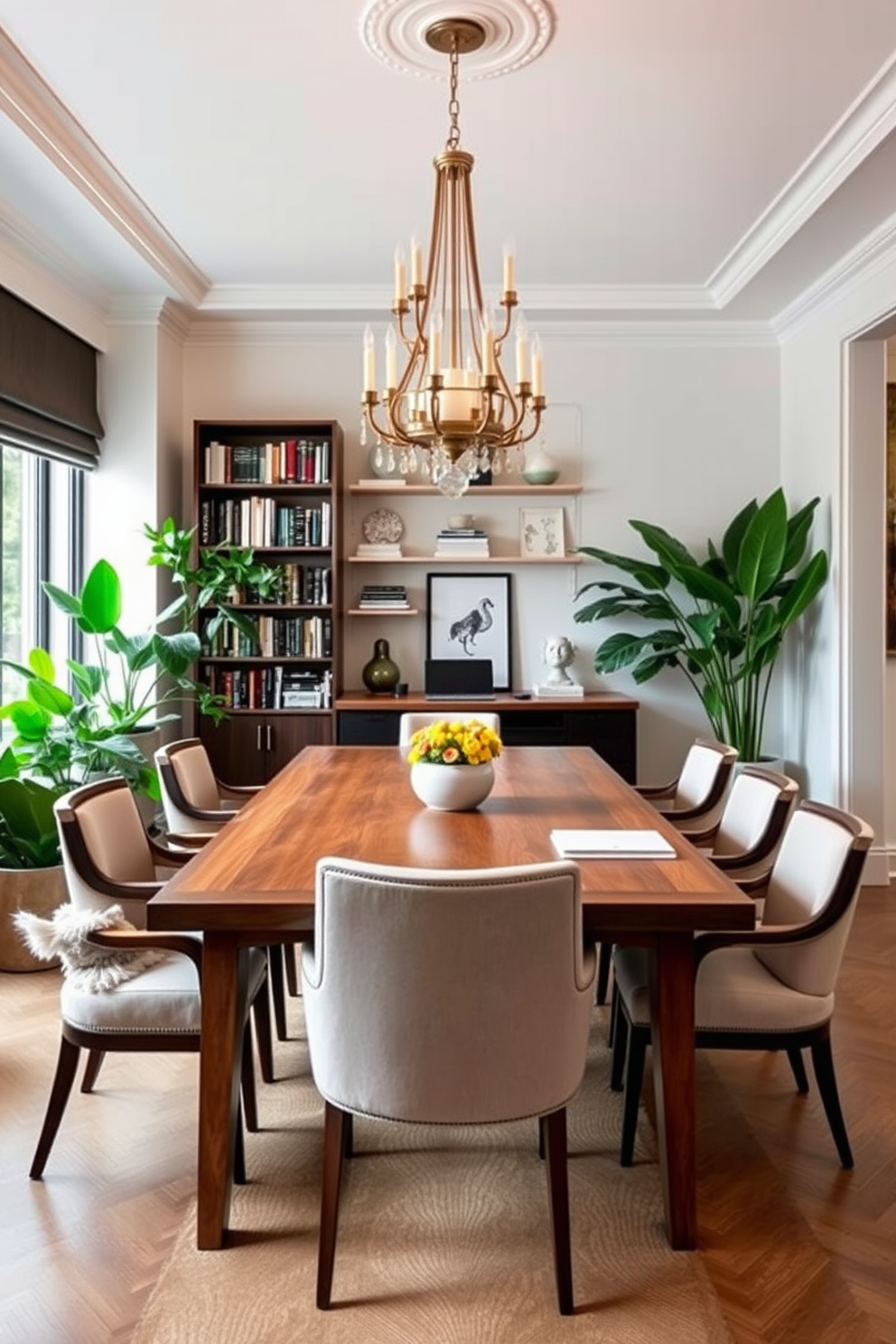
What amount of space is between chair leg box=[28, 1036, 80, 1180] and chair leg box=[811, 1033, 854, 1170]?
1.66 meters

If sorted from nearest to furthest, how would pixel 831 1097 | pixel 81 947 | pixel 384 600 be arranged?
pixel 81 947 → pixel 831 1097 → pixel 384 600

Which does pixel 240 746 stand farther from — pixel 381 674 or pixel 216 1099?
pixel 216 1099

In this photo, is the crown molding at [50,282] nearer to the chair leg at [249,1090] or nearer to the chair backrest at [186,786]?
the chair backrest at [186,786]

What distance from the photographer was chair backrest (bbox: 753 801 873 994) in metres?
1.99

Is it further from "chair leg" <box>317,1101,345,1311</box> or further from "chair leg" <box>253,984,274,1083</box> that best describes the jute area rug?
"chair leg" <box>253,984,274,1083</box>

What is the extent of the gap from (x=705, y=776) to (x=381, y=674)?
7.19ft

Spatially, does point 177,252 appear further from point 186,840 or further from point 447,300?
point 186,840

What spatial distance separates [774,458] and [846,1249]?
408cm

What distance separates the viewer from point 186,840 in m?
2.66

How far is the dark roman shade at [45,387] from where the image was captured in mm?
3756

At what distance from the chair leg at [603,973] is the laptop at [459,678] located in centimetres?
187

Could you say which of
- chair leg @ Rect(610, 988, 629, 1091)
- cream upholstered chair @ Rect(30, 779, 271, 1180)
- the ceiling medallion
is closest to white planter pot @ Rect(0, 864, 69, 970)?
cream upholstered chair @ Rect(30, 779, 271, 1180)

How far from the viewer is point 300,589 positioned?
485cm

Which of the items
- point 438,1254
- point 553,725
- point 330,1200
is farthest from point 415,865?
point 553,725
